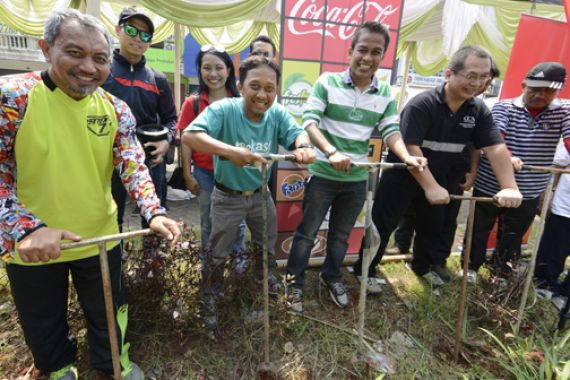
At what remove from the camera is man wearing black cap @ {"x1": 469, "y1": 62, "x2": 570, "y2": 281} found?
9.05 ft

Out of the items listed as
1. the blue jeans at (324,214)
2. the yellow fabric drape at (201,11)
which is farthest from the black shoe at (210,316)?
the yellow fabric drape at (201,11)

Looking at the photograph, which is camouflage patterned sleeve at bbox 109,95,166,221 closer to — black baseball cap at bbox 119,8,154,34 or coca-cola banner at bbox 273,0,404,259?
black baseball cap at bbox 119,8,154,34

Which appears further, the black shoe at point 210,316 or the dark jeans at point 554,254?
the dark jeans at point 554,254

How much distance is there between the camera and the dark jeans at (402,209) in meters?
2.79

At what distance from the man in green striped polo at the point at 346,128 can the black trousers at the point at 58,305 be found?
1228 millimetres

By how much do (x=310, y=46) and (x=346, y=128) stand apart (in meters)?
0.92

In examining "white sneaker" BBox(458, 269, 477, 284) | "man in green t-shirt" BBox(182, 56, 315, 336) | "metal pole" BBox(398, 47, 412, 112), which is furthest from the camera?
"metal pole" BBox(398, 47, 412, 112)

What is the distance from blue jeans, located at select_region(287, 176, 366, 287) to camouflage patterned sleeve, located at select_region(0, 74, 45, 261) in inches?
68.0

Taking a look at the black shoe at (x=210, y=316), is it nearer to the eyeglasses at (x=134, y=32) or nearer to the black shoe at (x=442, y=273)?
the eyeglasses at (x=134, y=32)

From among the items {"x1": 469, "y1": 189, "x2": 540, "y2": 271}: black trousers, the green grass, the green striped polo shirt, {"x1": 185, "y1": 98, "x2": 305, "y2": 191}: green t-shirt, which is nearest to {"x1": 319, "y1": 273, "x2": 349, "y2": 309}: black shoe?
the green grass

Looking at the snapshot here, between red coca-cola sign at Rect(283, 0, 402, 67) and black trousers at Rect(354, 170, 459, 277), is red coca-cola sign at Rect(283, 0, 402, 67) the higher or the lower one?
the higher one

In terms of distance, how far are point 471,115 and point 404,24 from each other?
5.00m

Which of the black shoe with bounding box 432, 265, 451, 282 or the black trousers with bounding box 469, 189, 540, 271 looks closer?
the black trousers with bounding box 469, 189, 540, 271

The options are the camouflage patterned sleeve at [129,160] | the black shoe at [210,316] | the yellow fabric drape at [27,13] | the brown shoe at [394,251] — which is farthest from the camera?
the yellow fabric drape at [27,13]
